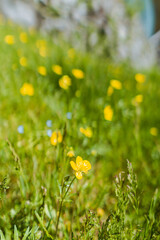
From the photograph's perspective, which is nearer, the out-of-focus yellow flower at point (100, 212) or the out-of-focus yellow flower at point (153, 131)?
the out-of-focus yellow flower at point (100, 212)

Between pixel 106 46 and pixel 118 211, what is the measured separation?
158 inches

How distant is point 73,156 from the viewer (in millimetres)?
978

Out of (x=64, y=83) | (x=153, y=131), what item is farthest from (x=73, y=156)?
(x=153, y=131)

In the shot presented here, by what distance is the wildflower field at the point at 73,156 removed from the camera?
0.72 meters

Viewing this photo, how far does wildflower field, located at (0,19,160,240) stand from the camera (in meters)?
0.72

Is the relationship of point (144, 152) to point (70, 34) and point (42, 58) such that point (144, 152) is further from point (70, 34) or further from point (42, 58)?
point (70, 34)

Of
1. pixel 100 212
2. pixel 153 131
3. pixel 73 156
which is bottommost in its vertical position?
pixel 100 212

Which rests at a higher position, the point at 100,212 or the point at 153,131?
the point at 153,131

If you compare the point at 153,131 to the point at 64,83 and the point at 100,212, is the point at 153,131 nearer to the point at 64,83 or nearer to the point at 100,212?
the point at 64,83

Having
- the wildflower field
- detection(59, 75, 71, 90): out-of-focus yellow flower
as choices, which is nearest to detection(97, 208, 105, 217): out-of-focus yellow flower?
the wildflower field

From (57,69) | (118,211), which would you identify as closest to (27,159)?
(118,211)

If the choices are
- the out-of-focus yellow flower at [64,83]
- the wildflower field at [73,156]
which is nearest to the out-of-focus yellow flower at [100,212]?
the wildflower field at [73,156]

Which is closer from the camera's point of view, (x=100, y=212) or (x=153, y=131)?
(x=100, y=212)

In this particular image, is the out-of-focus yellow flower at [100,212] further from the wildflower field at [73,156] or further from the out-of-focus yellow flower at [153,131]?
the out-of-focus yellow flower at [153,131]
